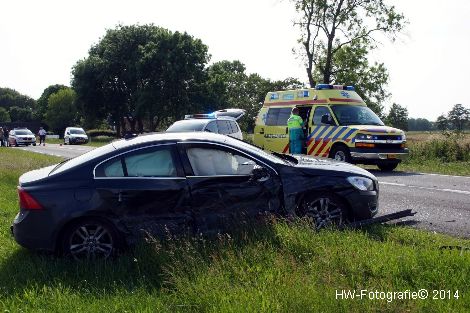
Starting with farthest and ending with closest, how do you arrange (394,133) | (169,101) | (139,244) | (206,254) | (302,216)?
(169,101), (394,133), (302,216), (139,244), (206,254)

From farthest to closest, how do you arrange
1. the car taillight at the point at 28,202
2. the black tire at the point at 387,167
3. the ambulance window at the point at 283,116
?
1. the ambulance window at the point at 283,116
2. the black tire at the point at 387,167
3. the car taillight at the point at 28,202

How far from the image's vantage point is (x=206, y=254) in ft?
16.6

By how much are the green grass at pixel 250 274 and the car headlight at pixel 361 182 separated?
705mm

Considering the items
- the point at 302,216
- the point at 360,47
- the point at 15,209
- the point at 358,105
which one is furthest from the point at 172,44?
the point at 302,216

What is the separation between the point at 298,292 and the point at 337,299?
317mm

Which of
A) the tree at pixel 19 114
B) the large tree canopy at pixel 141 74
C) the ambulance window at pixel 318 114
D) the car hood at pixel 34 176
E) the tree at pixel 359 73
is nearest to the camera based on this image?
the car hood at pixel 34 176

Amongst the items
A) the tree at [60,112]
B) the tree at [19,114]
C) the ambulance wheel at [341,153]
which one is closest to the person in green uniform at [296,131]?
the ambulance wheel at [341,153]

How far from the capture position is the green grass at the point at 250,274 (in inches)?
157

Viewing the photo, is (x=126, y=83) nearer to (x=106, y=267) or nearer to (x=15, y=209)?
(x=15, y=209)

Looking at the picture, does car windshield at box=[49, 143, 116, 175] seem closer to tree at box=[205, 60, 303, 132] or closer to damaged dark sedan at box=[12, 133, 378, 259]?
damaged dark sedan at box=[12, 133, 378, 259]

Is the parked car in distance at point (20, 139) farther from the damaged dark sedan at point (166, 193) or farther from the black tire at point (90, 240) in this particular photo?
the black tire at point (90, 240)

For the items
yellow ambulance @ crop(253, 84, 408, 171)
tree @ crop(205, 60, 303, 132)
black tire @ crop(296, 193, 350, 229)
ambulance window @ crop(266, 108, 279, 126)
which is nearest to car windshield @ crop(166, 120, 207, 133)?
ambulance window @ crop(266, 108, 279, 126)

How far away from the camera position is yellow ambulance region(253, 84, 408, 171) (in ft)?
47.2

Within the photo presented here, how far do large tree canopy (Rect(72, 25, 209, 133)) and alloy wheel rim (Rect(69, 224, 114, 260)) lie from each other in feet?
145
